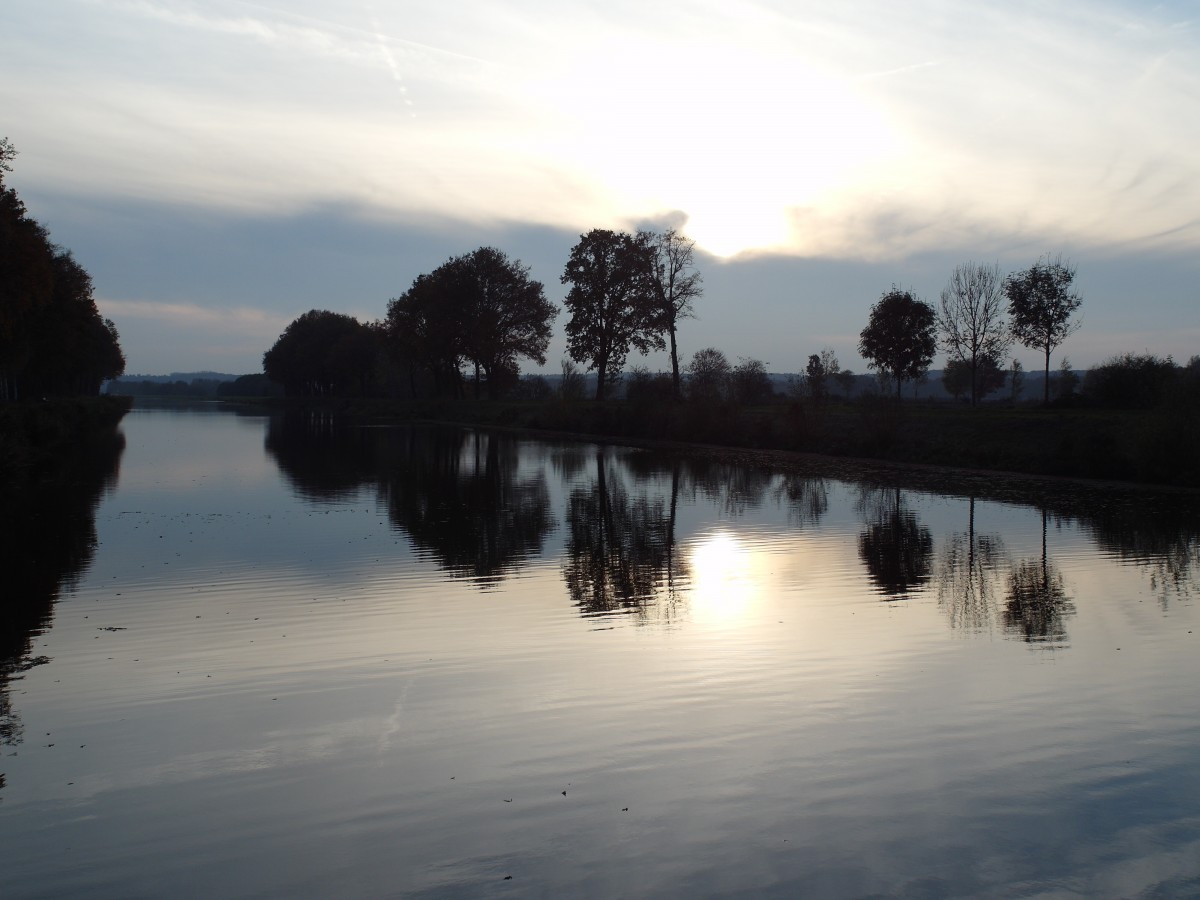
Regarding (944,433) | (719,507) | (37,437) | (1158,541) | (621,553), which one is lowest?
(621,553)

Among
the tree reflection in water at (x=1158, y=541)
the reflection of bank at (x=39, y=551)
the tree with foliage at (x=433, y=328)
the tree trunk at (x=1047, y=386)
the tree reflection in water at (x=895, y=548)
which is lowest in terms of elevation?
the reflection of bank at (x=39, y=551)

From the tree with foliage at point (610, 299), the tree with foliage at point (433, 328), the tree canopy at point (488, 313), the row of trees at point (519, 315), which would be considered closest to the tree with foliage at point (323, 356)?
the row of trees at point (519, 315)

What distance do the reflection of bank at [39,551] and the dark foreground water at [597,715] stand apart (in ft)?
0.32

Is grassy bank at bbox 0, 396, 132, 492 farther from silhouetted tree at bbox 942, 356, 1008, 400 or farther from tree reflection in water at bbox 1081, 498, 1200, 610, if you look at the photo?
silhouetted tree at bbox 942, 356, 1008, 400

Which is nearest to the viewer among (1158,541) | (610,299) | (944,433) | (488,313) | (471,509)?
(1158,541)

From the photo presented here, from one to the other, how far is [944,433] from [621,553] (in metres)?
23.1

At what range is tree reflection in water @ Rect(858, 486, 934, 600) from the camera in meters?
14.0

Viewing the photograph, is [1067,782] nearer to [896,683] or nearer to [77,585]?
[896,683]

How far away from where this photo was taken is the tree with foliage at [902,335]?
57.4 metres

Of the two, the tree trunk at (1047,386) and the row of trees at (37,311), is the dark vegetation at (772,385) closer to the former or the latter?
the tree trunk at (1047,386)

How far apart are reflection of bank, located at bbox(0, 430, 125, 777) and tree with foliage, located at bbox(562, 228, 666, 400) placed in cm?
3574

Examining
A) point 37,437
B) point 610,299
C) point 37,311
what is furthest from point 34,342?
point 610,299

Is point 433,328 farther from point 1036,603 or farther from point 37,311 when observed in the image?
point 1036,603

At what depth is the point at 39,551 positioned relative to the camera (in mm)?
15977
